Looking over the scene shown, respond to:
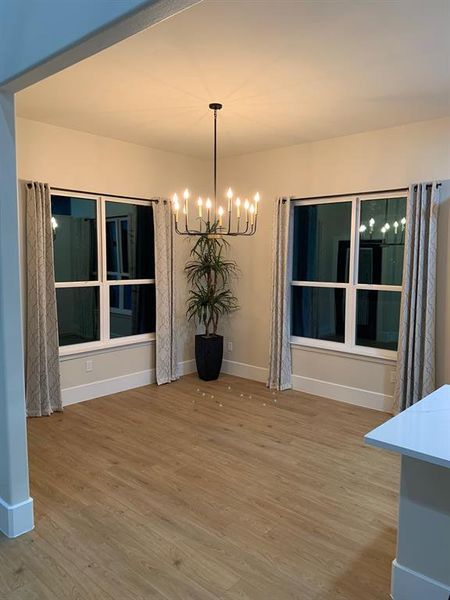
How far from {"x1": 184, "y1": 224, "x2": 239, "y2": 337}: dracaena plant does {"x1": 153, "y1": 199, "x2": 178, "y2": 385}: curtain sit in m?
0.40

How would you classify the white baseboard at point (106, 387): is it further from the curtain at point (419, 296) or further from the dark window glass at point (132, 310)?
the curtain at point (419, 296)

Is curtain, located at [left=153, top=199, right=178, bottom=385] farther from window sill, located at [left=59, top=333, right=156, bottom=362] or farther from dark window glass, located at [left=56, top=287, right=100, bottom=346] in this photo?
dark window glass, located at [left=56, top=287, right=100, bottom=346]

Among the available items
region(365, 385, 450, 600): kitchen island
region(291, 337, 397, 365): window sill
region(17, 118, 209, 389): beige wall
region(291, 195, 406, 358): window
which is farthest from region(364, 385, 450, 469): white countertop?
region(17, 118, 209, 389): beige wall

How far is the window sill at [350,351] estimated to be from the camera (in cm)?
461

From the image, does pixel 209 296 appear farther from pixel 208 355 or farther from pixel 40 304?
pixel 40 304

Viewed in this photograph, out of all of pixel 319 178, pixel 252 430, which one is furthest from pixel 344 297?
pixel 252 430

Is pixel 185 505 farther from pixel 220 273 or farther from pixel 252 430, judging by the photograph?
pixel 220 273

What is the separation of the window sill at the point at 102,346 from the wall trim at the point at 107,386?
0.33 m

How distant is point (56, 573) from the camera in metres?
2.19

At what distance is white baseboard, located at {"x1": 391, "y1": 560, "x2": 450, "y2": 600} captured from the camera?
181 cm

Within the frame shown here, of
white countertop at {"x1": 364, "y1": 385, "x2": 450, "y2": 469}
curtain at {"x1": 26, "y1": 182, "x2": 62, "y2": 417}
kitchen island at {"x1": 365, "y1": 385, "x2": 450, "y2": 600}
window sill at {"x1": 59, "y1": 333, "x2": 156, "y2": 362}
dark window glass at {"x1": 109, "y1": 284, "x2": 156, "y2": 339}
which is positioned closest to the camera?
white countertop at {"x1": 364, "y1": 385, "x2": 450, "y2": 469}

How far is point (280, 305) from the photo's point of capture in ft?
17.1

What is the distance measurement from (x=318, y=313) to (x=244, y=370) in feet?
4.12

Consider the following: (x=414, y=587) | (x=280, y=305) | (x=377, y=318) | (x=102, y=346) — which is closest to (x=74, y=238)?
(x=102, y=346)
